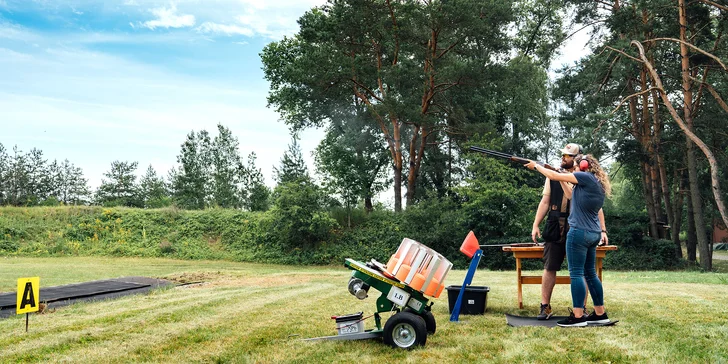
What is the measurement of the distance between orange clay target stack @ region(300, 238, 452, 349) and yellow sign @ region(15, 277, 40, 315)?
11.6ft

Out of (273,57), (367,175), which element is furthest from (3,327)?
(273,57)

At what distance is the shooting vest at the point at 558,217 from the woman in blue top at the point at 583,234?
0.45 metres

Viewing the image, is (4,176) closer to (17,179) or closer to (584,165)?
(17,179)

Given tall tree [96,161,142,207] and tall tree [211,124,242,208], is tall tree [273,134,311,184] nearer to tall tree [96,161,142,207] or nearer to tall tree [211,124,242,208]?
tall tree [211,124,242,208]

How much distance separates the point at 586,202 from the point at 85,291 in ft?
31.7

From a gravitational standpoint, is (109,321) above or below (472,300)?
Result: below

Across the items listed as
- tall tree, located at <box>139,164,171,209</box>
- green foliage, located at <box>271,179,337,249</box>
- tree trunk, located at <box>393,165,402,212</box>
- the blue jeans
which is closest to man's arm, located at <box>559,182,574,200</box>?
the blue jeans

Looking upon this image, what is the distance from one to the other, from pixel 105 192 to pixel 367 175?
31446 millimetres

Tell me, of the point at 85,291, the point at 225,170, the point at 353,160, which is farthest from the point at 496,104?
the point at 85,291

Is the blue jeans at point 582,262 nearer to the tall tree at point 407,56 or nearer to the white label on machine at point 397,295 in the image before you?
the white label on machine at point 397,295

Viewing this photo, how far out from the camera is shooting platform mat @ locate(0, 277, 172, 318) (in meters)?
9.23

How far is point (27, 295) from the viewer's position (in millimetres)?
6418

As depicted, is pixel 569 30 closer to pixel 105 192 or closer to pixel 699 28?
pixel 699 28

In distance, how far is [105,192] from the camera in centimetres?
A: 5284
